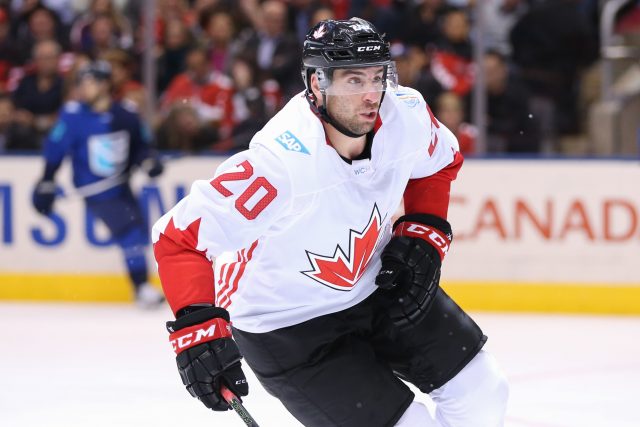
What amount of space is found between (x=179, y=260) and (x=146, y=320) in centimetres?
435

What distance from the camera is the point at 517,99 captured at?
7625mm

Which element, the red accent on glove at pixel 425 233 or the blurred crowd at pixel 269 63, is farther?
the blurred crowd at pixel 269 63

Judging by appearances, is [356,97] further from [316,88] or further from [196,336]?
[196,336]

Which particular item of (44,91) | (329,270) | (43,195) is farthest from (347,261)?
(44,91)

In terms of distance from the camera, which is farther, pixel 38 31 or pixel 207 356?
pixel 38 31

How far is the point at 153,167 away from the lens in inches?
297

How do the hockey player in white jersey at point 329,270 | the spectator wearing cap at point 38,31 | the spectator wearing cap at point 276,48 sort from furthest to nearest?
the spectator wearing cap at point 38,31
the spectator wearing cap at point 276,48
the hockey player in white jersey at point 329,270

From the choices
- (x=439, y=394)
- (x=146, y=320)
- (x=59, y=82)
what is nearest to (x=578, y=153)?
(x=146, y=320)

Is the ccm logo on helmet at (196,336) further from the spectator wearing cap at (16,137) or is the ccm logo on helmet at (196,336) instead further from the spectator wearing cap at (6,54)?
the spectator wearing cap at (6,54)

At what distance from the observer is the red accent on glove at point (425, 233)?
335 cm

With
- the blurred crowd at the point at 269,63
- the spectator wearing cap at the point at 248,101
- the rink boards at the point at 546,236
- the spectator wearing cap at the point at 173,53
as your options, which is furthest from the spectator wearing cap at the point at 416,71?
the spectator wearing cap at the point at 173,53

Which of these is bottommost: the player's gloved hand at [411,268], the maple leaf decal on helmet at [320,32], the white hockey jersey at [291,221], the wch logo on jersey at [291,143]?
the player's gloved hand at [411,268]

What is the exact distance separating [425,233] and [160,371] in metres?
2.67

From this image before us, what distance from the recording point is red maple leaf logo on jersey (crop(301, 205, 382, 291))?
310 centimetres
